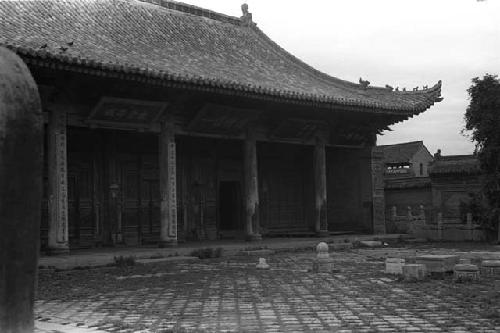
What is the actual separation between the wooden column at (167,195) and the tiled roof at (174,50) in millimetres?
1990

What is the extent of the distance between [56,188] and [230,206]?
7658 mm

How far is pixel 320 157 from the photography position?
18984mm

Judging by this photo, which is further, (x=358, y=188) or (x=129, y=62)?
(x=358, y=188)

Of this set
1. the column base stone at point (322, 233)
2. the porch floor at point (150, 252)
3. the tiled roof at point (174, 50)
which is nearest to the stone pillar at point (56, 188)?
the porch floor at point (150, 252)

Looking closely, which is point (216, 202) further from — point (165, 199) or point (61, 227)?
point (61, 227)

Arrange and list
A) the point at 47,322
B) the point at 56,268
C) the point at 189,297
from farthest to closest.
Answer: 1. the point at 56,268
2. the point at 189,297
3. the point at 47,322

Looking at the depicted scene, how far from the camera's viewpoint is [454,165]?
2433 centimetres

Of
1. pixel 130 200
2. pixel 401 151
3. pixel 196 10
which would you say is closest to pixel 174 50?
pixel 196 10

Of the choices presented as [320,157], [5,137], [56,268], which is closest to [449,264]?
[56,268]

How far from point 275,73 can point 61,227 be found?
27.4ft

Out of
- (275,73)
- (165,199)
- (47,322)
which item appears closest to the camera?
(47,322)

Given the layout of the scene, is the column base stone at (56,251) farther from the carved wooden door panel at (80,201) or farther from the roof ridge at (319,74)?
the roof ridge at (319,74)

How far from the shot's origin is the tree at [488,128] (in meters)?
17.9

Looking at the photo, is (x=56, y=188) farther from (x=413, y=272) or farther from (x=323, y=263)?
(x=413, y=272)
